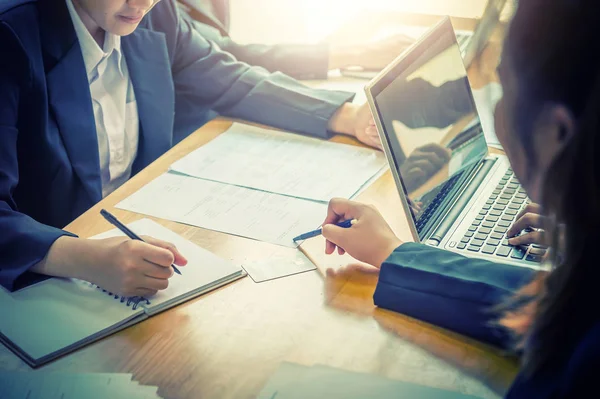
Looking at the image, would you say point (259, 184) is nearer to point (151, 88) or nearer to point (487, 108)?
point (151, 88)

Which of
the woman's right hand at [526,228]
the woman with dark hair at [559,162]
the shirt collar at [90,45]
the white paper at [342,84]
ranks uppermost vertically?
the woman with dark hair at [559,162]

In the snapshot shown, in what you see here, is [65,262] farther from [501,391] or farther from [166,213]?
[501,391]

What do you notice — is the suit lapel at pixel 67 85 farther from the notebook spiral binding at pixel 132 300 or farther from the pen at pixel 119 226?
the notebook spiral binding at pixel 132 300

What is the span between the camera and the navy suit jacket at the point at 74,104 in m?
1.10

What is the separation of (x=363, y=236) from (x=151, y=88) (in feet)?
2.18

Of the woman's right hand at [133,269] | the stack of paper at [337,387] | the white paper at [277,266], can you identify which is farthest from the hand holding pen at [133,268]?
the stack of paper at [337,387]

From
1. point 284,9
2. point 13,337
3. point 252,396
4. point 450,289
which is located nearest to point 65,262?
point 13,337

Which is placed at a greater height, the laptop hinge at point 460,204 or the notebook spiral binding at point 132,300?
the notebook spiral binding at point 132,300

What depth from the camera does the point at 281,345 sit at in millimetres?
845

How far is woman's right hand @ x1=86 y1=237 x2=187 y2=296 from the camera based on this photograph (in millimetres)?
906

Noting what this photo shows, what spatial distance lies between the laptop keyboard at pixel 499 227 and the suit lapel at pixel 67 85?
2.19ft

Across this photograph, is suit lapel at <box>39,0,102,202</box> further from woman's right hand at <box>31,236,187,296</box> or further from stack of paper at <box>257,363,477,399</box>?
stack of paper at <box>257,363,477,399</box>

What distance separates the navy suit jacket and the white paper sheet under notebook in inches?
A: 2.5

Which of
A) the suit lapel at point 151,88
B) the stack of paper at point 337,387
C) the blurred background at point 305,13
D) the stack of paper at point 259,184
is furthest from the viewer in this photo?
the blurred background at point 305,13
